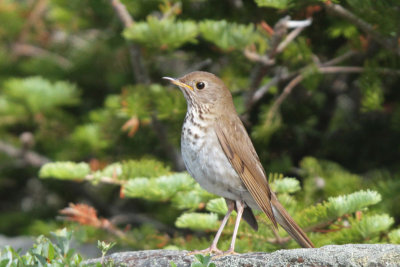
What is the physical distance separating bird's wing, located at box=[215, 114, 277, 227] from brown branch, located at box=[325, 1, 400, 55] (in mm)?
949

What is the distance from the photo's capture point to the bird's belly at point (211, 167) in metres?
3.26

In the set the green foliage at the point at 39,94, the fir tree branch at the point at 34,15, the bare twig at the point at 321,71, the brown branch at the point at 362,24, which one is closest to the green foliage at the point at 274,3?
the brown branch at the point at 362,24

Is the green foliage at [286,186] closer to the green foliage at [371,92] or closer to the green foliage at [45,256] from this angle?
the green foliage at [371,92]

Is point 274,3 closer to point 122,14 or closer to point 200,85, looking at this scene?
point 200,85

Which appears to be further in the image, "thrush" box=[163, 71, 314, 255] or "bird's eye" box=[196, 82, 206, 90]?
"bird's eye" box=[196, 82, 206, 90]

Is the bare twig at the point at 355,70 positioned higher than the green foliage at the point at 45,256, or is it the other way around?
the bare twig at the point at 355,70

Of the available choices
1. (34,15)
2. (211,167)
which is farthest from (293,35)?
(34,15)

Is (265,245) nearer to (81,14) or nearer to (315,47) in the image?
(315,47)

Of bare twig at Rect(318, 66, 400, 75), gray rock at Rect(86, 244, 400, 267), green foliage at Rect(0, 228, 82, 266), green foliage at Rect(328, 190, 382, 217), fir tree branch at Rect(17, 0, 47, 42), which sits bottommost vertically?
green foliage at Rect(0, 228, 82, 266)

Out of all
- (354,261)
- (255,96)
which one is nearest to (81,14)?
(255,96)

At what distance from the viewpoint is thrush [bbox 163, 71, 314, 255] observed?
10.7 ft

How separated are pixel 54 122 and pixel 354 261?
3862 mm

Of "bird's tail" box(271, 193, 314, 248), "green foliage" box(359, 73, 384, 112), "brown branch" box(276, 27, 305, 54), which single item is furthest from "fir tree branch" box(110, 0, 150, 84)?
"bird's tail" box(271, 193, 314, 248)

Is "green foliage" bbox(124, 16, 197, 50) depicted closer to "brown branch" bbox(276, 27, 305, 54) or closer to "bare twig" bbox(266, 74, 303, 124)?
"brown branch" bbox(276, 27, 305, 54)
